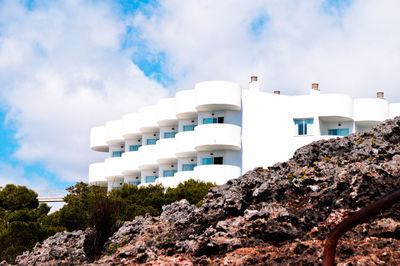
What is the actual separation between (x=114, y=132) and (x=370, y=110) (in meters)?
28.0

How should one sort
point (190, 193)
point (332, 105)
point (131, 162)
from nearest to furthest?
point (190, 193) → point (332, 105) → point (131, 162)

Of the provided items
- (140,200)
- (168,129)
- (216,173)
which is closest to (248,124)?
(216,173)

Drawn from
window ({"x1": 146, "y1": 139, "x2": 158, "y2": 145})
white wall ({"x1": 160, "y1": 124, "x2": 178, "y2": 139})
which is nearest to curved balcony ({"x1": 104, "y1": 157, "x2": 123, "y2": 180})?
window ({"x1": 146, "y1": 139, "x2": 158, "y2": 145})

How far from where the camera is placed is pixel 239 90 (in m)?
50.0

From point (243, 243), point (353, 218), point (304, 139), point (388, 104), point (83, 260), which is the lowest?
point (83, 260)

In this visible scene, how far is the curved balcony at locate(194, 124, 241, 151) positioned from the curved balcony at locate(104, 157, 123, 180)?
15.2 metres

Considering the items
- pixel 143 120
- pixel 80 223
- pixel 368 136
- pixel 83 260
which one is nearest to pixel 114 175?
pixel 143 120

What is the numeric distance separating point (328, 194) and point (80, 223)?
26.5 m

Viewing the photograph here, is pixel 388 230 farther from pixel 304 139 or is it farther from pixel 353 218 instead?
pixel 304 139

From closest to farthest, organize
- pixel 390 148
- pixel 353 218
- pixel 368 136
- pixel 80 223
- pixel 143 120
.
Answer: pixel 353 218
pixel 390 148
pixel 368 136
pixel 80 223
pixel 143 120

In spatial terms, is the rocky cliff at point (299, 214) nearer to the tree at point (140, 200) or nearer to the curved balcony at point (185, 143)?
the tree at point (140, 200)

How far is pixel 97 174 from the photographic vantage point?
65125 millimetres

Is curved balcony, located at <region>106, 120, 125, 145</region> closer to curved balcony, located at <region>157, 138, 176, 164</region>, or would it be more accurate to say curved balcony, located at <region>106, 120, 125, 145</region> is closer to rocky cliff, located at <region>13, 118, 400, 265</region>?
curved balcony, located at <region>157, 138, 176, 164</region>

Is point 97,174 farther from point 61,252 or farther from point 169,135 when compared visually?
point 61,252
